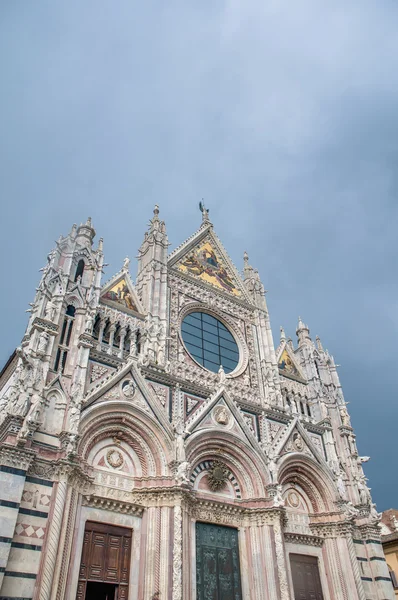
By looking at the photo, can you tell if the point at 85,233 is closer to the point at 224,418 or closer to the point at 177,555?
the point at 224,418

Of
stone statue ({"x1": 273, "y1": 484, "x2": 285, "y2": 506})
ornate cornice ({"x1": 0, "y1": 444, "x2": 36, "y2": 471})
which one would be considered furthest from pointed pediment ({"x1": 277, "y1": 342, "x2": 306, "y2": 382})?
ornate cornice ({"x1": 0, "y1": 444, "x2": 36, "y2": 471})

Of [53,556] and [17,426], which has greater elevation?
[17,426]

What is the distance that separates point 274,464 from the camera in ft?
57.0

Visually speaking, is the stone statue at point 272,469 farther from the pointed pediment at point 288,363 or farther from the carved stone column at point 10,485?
the carved stone column at point 10,485

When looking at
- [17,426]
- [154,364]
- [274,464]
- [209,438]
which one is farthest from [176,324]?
[17,426]

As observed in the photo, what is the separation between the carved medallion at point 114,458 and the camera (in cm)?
1451

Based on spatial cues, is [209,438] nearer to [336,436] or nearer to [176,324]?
[176,324]

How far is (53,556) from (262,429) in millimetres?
9354

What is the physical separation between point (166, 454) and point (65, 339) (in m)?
4.92

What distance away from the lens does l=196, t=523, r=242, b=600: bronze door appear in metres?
14.4

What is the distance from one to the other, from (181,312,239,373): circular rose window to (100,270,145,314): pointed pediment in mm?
2441

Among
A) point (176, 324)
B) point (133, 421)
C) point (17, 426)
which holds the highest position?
point (176, 324)

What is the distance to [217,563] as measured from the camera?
15.0 meters

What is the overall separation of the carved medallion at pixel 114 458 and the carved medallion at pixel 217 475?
11.2 ft
